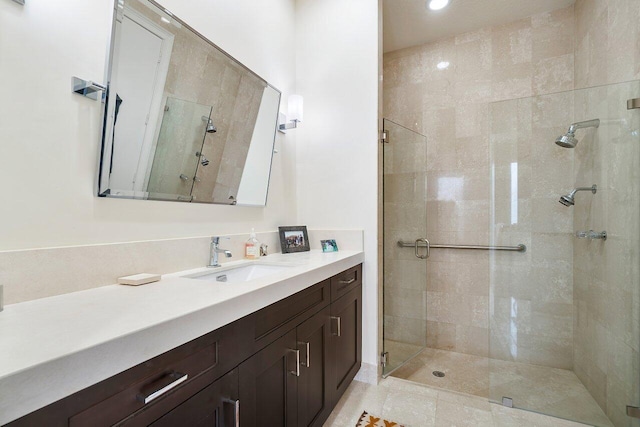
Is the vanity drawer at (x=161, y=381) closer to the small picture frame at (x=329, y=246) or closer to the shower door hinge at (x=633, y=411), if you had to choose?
the small picture frame at (x=329, y=246)

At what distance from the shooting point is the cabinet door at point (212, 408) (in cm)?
71

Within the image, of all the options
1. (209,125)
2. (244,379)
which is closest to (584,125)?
(209,125)

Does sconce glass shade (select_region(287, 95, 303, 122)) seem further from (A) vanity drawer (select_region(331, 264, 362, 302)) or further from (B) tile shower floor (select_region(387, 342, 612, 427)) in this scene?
(B) tile shower floor (select_region(387, 342, 612, 427))

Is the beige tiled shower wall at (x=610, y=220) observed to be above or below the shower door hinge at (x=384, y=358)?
above

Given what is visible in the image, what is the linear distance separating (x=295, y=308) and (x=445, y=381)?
1.52 meters

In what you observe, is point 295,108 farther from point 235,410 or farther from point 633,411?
point 633,411

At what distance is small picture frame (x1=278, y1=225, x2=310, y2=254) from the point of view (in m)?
2.06

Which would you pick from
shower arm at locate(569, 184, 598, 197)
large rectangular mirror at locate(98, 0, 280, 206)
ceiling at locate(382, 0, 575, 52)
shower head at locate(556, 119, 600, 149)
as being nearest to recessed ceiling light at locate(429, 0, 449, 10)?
ceiling at locate(382, 0, 575, 52)

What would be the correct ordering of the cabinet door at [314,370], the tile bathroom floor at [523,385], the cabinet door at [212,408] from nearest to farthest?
1. the cabinet door at [212,408]
2. the cabinet door at [314,370]
3. the tile bathroom floor at [523,385]

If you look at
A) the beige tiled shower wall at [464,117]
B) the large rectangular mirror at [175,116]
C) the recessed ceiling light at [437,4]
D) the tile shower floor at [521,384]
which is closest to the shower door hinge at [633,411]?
the tile shower floor at [521,384]

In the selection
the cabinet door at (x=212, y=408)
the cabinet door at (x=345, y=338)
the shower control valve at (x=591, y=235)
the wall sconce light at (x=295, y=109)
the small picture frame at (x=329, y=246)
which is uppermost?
the wall sconce light at (x=295, y=109)

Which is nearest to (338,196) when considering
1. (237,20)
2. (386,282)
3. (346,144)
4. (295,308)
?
(346,144)

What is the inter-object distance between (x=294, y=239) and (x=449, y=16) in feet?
7.14

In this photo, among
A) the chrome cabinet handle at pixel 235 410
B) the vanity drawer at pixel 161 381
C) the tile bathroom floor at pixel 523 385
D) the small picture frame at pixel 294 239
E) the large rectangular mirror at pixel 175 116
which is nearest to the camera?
the vanity drawer at pixel 161 381
